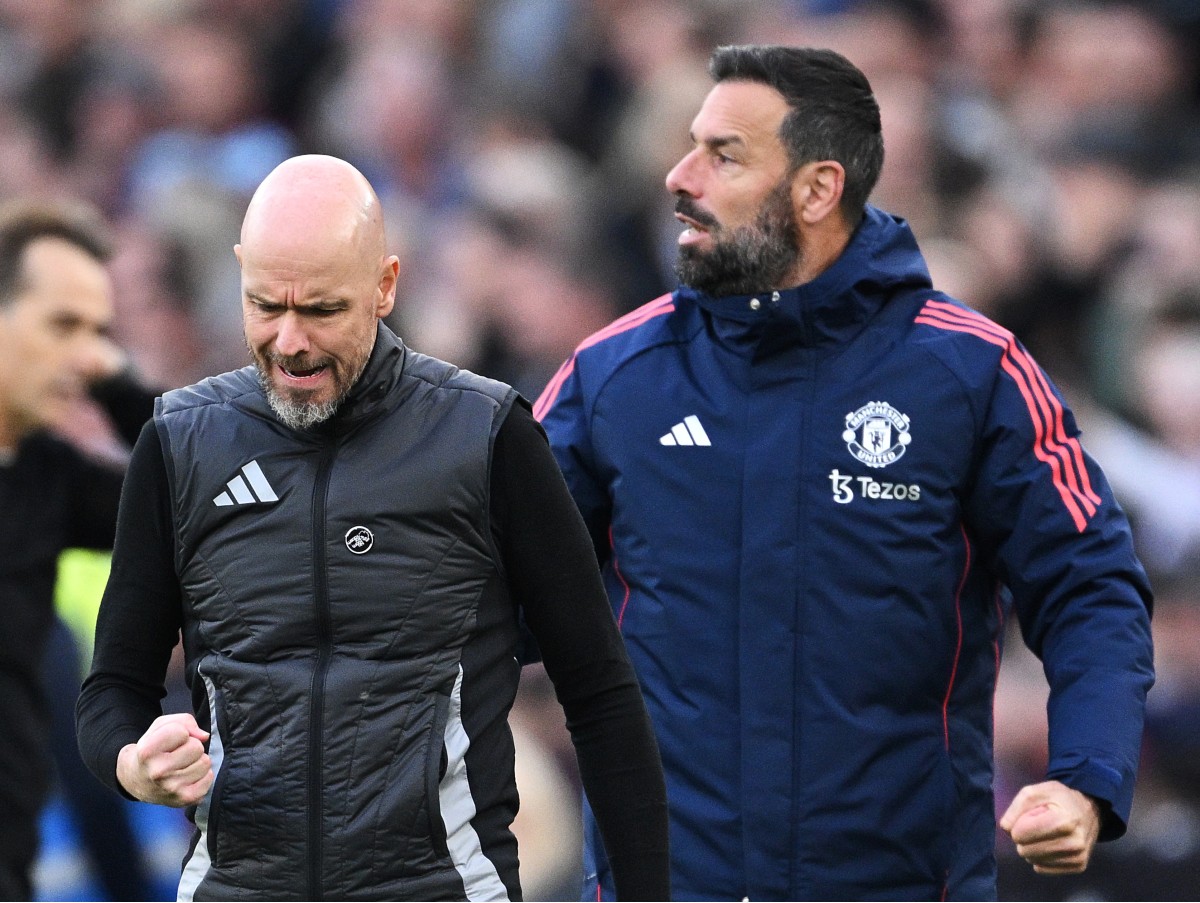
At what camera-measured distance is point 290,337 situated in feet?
8.24

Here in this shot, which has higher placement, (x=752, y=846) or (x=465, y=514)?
(x=465, y=514)

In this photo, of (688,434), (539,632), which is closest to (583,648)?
(539,632)

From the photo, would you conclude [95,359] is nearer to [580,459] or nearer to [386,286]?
[580,459]

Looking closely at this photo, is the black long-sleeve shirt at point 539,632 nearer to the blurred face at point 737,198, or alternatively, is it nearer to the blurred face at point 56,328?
the blurred face at point 737,198

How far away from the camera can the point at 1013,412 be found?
10.8 feet

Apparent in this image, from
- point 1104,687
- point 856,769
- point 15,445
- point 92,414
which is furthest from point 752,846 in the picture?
point 92,414

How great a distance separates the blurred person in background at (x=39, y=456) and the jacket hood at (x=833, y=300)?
69.3 inches

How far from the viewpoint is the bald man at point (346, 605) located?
2477 mm

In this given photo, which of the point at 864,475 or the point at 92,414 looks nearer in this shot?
the point at 864,475

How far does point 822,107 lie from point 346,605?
62.2 inches

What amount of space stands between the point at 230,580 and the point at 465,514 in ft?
1.04

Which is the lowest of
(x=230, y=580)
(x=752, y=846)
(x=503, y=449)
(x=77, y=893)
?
(x=77, y=893)

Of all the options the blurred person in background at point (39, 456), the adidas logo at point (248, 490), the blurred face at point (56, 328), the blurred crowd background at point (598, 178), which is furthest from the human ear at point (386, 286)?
the blurred crowd background at point (598, 178)

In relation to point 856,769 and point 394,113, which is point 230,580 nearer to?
point 856,769
